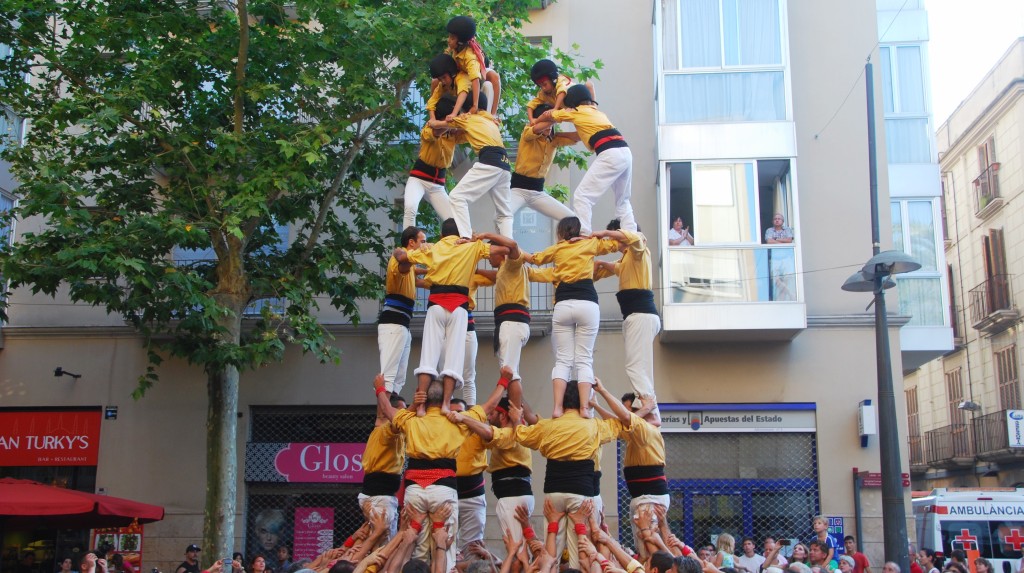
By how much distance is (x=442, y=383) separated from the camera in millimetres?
9672

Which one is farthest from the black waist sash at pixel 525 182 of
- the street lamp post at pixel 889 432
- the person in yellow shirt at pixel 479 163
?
the street lamp post at pixel 889 432

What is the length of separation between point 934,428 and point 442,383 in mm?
26629

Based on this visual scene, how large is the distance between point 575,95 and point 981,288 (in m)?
21.6

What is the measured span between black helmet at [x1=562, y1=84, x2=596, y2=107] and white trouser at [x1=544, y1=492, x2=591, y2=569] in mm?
4208

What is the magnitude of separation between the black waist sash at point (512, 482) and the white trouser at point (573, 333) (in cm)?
103

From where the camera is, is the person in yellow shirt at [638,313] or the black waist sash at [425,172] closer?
the person in yellow shirt at [638,313]

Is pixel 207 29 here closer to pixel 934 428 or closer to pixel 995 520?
pixel 995 520

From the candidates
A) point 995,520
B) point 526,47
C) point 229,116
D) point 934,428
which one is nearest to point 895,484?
point 995,520

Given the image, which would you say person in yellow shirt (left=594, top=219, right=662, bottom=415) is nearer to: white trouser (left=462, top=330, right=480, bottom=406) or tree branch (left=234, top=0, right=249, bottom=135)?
white trouser (left=462, top=330, right=480, bottom=406)

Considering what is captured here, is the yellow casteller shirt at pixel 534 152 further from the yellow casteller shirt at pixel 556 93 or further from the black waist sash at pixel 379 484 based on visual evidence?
the black waist sash at pixel 379 484

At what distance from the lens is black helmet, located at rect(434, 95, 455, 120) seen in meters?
11.2

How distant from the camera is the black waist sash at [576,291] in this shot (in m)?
10.4

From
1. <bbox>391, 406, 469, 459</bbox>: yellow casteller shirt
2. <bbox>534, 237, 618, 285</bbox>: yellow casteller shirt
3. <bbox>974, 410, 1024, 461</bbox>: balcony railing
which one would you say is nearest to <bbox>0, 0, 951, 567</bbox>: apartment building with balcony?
<bbox>534, 237, 618, 285</bbox>: yellow casteller shirt

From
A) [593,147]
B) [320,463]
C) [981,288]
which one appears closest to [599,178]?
[593,147]
